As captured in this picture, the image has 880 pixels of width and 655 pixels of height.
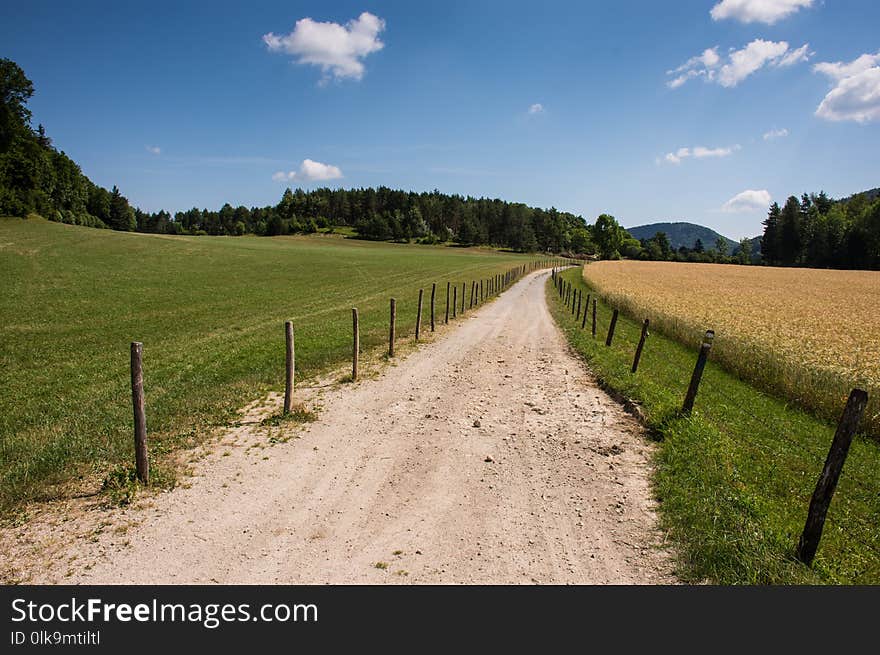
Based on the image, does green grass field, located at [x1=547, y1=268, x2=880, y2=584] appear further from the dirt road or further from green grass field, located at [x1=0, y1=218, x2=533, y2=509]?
green grass field, located at [x1=0, y1=218, x2=533, y2=509]

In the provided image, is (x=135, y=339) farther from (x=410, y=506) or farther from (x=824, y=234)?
(x=824, y=234)

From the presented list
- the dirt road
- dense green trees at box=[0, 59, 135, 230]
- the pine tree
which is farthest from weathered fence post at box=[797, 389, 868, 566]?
the pine tree

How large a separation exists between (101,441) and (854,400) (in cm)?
1097

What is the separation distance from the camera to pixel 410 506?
627 centimetres

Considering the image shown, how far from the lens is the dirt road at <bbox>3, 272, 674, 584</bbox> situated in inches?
194

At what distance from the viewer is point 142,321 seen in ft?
71.4

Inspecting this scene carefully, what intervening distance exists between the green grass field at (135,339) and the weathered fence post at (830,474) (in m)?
8.48

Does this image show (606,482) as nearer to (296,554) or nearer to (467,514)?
(467,514)

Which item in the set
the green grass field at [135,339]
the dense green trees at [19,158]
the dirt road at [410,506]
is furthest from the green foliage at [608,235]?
the dirt road at [410,506]

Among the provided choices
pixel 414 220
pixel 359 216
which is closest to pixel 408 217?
pixel 414 220

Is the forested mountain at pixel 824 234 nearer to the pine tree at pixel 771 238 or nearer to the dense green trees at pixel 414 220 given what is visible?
the pine tree at pixel 771 238

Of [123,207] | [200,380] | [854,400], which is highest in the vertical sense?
[123,207]

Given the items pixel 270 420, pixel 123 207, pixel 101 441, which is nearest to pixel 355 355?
pixel 270 420

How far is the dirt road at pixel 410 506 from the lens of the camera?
4930 millimetres
